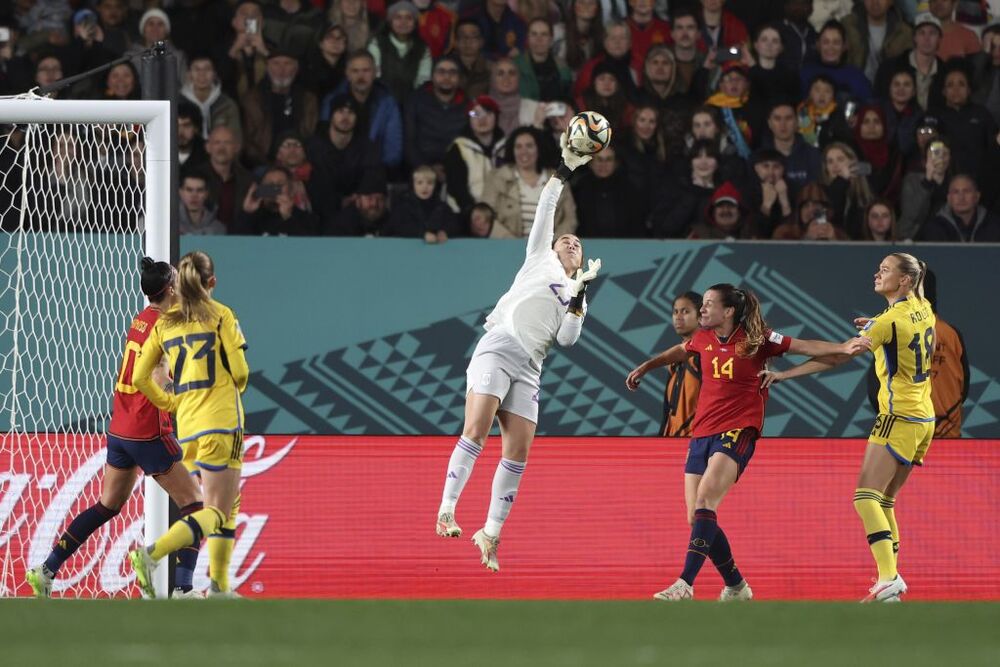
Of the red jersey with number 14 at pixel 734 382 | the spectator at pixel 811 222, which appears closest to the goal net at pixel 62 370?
the red jersey with number 14 at pixel 734 382

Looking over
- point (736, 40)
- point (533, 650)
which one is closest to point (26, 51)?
point (736, 40)

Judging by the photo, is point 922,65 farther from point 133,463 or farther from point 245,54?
point 133,463

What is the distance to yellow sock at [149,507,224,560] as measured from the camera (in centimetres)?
773

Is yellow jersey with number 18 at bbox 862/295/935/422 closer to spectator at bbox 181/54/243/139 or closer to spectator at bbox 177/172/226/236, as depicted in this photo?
spectator at bbox 177/172/226/236

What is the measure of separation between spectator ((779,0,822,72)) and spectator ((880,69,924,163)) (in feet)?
2.66

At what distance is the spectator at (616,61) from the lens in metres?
13.2

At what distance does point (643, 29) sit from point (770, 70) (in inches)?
46.6

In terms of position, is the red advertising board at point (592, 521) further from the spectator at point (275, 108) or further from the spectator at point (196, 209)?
the spectator at point (275, 108)

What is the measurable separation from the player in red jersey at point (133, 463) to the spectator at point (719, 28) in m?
6.87

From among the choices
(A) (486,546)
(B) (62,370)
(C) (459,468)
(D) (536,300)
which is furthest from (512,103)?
(A) (486,546)

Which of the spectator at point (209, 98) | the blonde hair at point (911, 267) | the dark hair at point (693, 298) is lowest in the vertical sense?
the dark hair at point (693, 298)

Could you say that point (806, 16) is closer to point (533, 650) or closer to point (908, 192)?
point (908, 192)

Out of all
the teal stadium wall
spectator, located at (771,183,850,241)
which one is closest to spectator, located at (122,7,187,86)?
the teal stadium wall

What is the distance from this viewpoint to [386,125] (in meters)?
12.6
